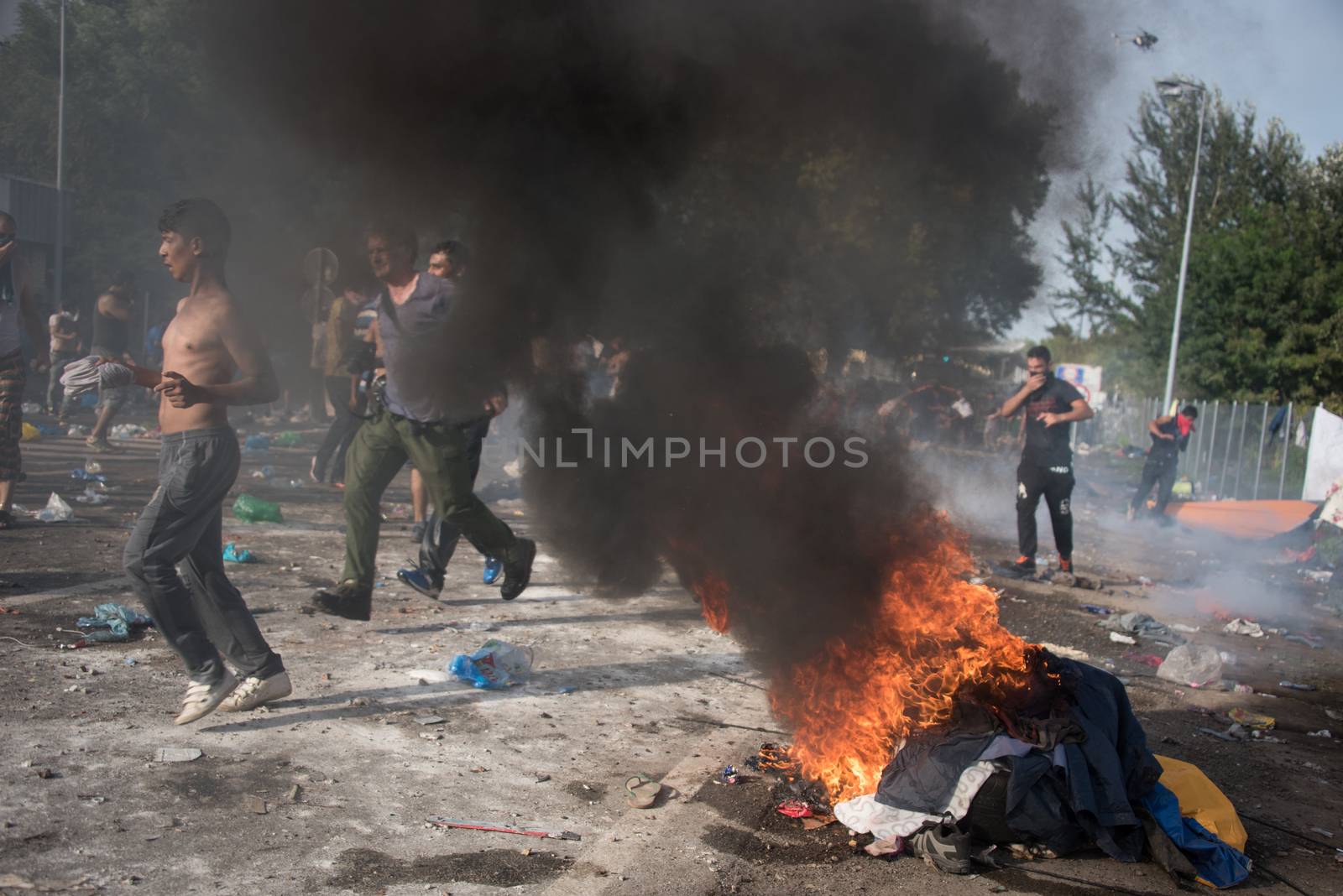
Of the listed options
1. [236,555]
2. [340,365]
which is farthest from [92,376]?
[340,365]

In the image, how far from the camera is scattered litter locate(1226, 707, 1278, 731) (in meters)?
5.15

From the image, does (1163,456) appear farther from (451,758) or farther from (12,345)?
(12,345)

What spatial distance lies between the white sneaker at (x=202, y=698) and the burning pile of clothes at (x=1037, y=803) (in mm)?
2389

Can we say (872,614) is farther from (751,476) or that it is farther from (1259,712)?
(1259,712)

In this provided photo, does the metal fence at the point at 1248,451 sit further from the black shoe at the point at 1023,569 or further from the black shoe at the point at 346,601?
the black shoe at the point at 346,601

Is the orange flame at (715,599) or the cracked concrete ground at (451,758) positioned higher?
the orange flame at (715,599)

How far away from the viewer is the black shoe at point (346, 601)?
489 cm

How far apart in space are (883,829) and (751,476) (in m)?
1.51

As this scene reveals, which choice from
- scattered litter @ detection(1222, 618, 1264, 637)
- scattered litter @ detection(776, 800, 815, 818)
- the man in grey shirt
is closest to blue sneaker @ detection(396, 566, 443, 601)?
the man in grey shirt

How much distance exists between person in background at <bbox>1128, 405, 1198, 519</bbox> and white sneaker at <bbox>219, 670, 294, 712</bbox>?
12306 mm

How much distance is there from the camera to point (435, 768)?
3.87 meters

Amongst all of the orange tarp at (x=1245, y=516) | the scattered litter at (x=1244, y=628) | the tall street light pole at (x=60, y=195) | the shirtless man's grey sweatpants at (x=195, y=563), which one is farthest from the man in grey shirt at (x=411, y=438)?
the tall street light pole at (x=60, y=195)

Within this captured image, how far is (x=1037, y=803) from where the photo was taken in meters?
3.45

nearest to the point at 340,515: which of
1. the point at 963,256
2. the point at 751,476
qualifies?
the point at 751,476
